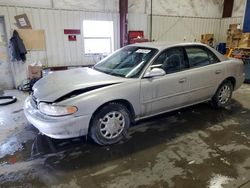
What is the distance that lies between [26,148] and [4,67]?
4111 millimetres

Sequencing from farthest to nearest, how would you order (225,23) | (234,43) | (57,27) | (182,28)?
(225,23) → (182,28) → (234,43) → (57,27)

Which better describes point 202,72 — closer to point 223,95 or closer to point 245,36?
point 223,95

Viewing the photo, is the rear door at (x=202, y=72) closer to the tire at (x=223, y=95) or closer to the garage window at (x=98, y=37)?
the tire at (x=223, y=95)

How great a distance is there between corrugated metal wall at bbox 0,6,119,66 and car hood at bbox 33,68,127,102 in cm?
364

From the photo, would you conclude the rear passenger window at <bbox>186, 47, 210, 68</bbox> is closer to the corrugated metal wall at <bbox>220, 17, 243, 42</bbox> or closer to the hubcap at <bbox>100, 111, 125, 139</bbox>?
the hubcap at <bbox>100, 111, 125, 139</bbox>

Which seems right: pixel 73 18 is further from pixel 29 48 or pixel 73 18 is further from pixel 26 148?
pixel 26 148

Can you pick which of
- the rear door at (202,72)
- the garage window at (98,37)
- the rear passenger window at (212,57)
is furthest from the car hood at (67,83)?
the garage window at (98,37)

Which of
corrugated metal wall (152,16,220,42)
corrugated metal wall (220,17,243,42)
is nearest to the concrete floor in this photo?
corrugated metal wall (152,16,220,42)

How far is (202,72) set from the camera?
3.55m

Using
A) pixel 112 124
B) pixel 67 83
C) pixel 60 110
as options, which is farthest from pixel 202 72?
pixel 60 110

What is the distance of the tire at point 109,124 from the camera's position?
8.82 feet

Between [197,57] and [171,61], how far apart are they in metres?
0.61

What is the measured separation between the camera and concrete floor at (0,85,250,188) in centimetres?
219

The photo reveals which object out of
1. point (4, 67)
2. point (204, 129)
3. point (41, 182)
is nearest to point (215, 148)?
point (204, 129)
